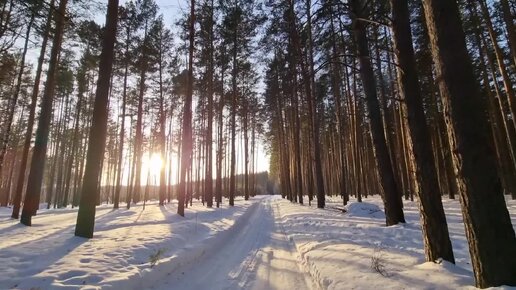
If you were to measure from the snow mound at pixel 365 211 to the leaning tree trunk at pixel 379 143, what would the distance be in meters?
3.84

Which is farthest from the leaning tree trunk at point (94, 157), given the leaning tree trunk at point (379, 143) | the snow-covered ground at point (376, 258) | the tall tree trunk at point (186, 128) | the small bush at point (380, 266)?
the leaning tree trunk at point (379, 143)

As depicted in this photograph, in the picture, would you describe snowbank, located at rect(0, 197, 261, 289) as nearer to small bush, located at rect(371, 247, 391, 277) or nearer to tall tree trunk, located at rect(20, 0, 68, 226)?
tall tree trunk, located at rect(20, 0, 68, 226)

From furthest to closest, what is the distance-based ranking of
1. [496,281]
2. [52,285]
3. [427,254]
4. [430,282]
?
1. [427,254]
2. [52,285]
3. [430,282]
4. [496,281]

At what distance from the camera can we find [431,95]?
21.4 meters

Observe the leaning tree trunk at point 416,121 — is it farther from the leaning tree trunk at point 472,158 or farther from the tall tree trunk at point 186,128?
the tall tree trunk at point 186,128

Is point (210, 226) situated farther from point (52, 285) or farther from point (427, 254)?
point (427, 254)

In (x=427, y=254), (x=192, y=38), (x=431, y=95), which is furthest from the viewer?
(x=431, y=95)

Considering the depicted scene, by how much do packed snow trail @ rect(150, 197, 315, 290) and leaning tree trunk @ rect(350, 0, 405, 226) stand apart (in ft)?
10.1

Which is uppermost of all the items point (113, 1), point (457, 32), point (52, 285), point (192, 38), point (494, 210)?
point (192, 38)

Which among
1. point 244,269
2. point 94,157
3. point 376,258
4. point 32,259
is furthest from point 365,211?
point 32,259

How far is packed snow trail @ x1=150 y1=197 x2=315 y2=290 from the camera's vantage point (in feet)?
19.1

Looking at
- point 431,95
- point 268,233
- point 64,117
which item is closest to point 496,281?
point 268,233

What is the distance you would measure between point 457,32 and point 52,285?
6282mm

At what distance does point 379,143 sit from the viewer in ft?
32.2
